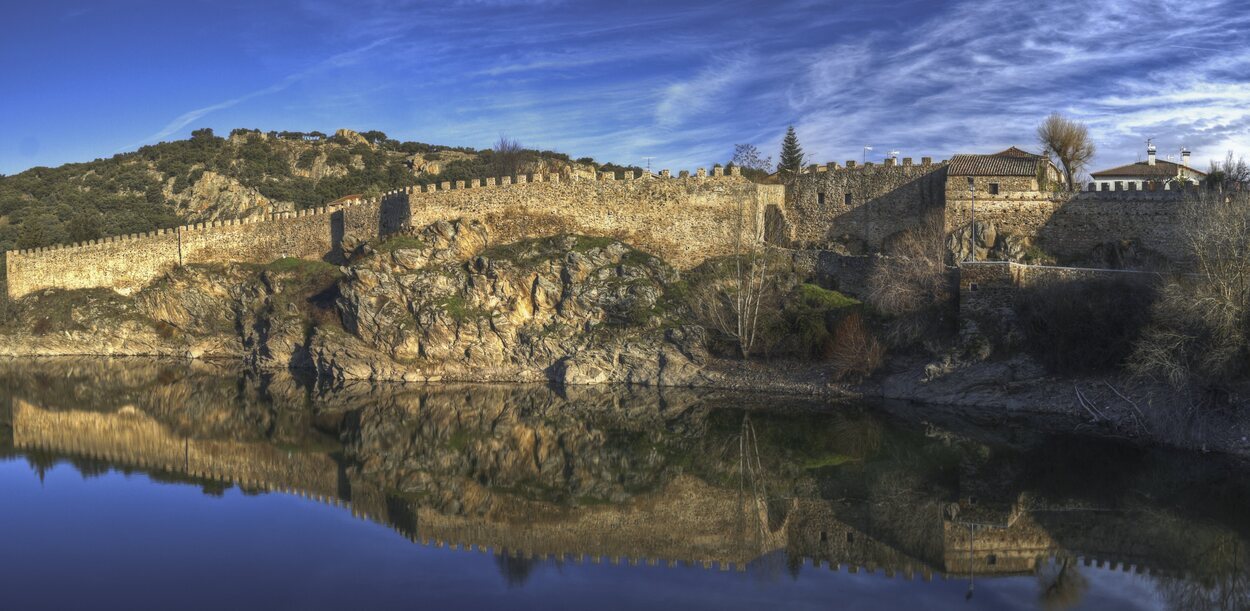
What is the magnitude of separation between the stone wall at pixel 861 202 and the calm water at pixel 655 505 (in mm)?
10103

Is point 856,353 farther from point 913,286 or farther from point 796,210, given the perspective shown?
point 796,210

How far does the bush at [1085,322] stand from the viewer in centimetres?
2807

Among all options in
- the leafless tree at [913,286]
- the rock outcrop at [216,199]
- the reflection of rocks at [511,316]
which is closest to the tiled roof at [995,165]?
the leafless tree at [913,286]

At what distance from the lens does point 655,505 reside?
21.5 m

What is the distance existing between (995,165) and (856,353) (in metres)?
10.1

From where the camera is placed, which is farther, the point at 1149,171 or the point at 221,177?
the point at 221,177

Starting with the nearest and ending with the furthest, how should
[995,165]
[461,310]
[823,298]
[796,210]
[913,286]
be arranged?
[913,286], [995,165], [823,298], [461,310], [796,210]

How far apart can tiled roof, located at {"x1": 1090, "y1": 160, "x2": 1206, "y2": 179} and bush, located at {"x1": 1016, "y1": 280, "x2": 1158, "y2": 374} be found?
853 inches

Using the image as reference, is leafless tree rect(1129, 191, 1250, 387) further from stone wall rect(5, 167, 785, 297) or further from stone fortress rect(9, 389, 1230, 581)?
stone wall rect(5, 167, 785, 297)

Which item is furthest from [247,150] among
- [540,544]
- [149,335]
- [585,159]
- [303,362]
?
[540,544]

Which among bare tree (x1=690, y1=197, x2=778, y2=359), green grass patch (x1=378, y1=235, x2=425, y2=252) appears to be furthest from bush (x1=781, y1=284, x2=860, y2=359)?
green grass patch (x1=378, y1=235, x2=425, y2=252)

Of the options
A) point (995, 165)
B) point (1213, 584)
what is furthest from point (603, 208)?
point (1213, 584)

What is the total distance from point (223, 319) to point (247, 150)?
190ft

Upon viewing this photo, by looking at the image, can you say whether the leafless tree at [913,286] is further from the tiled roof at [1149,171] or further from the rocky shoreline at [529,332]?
the tiled roof at [1149,171]
